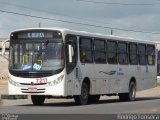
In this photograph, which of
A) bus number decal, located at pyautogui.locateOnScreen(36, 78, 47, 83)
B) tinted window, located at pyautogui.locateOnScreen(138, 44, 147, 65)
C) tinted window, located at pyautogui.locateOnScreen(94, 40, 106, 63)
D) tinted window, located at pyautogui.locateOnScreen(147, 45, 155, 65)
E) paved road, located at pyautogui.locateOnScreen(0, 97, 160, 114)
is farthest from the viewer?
tinted window, located at pyautogui.locateOnScreen(147, 45, 155, 65)

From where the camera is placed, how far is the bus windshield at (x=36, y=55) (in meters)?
25.5

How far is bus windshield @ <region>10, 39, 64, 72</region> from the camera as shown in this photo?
2553 cm

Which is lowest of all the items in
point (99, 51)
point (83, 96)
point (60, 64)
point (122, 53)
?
point (83, 96)

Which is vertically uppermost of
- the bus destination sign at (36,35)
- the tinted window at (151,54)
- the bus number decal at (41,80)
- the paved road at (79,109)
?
the bus destination sign at (36,35)

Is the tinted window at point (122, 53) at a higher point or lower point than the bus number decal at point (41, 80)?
higher

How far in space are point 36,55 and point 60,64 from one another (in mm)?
1149

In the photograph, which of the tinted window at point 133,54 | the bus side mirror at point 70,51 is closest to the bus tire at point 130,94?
the tinted window at point 133,54

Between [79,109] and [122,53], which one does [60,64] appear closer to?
[79,109]

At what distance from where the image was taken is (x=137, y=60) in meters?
33.5

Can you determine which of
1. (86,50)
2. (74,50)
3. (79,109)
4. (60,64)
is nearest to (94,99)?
(86,50)

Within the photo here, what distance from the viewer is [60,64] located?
83.6ft

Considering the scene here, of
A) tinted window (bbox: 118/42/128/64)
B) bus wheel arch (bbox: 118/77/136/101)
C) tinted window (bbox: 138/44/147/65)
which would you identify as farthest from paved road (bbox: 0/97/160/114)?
tinted window (bbox: 138/44/147/65)

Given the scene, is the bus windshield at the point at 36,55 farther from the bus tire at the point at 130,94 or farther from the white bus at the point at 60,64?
the bus tire at the point at 130,94

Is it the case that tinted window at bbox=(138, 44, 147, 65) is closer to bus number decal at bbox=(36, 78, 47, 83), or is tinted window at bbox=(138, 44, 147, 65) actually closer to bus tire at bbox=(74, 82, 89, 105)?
bus tire at bbox=(74, 82, 89, 105)
